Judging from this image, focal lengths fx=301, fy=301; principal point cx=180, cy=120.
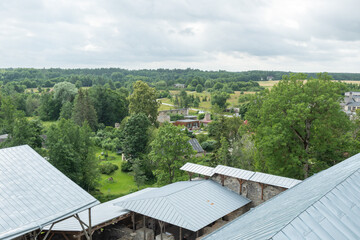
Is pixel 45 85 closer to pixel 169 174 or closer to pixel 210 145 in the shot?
pixel 210 145

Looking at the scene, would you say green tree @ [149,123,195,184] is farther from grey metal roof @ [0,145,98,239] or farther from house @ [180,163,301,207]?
grey metal roof @ [0,145,98,239]

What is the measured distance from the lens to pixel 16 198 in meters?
10.5

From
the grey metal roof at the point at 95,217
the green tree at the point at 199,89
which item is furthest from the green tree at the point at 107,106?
the green tree at the point at 199,89

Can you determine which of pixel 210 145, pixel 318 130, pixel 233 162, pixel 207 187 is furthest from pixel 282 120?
pixel 210 145

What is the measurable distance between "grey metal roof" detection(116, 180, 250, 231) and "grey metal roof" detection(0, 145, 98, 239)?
4.21m

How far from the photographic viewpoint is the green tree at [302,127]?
62.0ft

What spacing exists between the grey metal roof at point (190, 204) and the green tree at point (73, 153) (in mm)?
8984

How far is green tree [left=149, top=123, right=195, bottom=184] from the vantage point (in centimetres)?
2297

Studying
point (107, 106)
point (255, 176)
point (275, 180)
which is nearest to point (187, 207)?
point (255, 176)

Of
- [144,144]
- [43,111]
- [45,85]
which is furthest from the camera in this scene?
[45,85]

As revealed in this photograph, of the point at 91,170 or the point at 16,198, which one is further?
the point at 91,170

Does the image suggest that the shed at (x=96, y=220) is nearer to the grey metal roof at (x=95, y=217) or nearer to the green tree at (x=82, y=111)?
the grey metal roof at (x=95, y=217)

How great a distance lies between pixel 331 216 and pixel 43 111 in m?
65.0

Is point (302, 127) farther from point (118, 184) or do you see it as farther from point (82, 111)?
point (82, 111)
